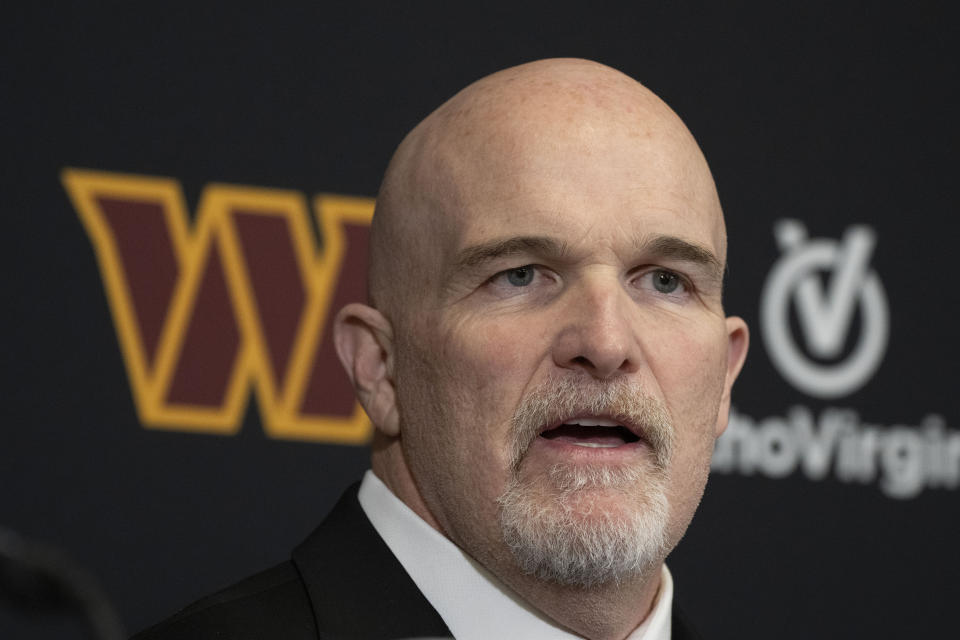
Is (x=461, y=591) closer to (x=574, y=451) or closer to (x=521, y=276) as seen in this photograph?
(x=574, y=451)

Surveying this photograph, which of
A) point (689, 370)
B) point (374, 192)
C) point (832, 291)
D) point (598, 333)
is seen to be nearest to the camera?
point (598, 333)

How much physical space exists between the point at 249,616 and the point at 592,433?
0.40 metres

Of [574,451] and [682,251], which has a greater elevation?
[682,251]

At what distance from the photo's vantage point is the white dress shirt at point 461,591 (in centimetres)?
134

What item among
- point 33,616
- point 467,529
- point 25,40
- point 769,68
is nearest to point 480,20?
point 769,68

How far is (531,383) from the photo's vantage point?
4.23 feet

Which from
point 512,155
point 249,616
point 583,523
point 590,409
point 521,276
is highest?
point 512,155

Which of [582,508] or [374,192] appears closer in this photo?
[582,508]

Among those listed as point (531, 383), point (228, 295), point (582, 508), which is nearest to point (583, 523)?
point (582, 508)

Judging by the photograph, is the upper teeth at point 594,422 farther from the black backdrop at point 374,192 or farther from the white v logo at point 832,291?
the white v logo at point 832,291

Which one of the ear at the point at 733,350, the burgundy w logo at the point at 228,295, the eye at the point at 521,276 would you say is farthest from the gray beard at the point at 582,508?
the burgundy w logo at the point at 228,295

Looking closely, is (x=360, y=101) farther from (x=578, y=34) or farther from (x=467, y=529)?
(x=467, y=529)

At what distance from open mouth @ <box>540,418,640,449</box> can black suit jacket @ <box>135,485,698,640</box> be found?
0.75ft

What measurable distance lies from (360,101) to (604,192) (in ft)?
4.05
